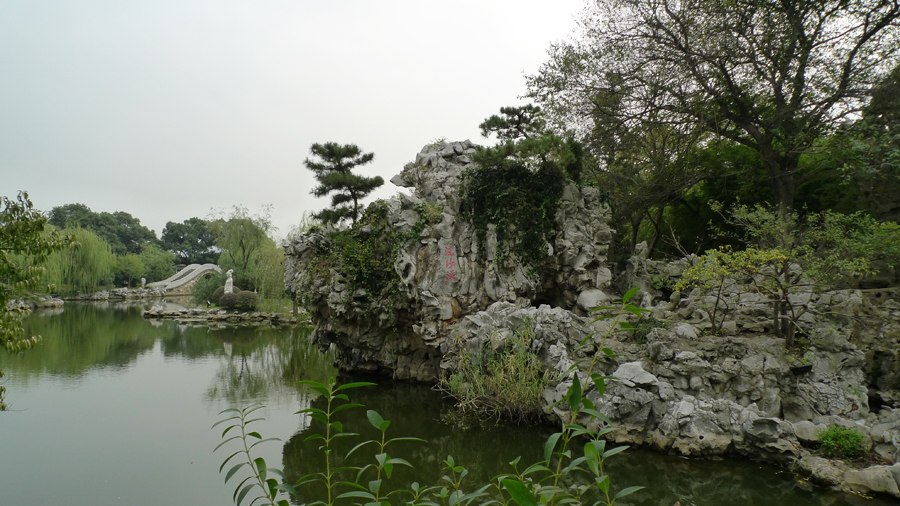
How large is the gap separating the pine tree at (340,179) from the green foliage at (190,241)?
4269 centimetres

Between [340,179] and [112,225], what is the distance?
42.3 m

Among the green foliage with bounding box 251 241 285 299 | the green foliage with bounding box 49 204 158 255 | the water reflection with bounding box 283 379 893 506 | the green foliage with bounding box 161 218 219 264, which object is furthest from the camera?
the green foliage with bounding box 161 218 219 264

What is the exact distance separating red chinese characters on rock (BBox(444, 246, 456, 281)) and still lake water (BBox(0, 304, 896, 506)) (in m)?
2.36

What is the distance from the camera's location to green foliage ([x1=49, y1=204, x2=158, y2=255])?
41.3 meters

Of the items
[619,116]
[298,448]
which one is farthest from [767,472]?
[619,116]

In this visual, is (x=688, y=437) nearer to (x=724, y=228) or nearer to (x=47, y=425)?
(x=724, y=228)

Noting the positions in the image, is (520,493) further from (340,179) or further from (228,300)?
(228,300)

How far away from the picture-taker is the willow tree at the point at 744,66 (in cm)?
874

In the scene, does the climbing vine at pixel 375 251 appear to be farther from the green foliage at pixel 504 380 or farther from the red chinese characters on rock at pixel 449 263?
the green foliage at pixel 504 380

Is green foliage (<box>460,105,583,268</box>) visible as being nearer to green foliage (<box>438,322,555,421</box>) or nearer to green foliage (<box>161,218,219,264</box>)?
green foliage (<box>438,322,555,421</box>)

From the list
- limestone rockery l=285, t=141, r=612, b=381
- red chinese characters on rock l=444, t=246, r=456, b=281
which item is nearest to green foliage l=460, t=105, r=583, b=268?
limestone rockery l=285, t=141, r=612, b=381

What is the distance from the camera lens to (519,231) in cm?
1011

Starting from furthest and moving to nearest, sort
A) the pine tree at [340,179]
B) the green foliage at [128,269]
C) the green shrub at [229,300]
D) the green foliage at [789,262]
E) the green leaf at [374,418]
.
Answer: the green foliage at [128,269] → the green shrub at [229,300] → the pine tree at [340,179] → the green foliage at [789,262] → the green leaf at [374,418]

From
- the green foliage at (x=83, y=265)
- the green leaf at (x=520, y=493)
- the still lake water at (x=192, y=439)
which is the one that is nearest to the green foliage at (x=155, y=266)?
the green foliage at (x=83, y=265)
